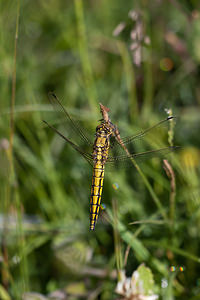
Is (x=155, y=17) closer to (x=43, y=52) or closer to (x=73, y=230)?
(x=43, y=52)

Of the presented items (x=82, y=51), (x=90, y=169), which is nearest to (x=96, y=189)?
(x=90, y=169)

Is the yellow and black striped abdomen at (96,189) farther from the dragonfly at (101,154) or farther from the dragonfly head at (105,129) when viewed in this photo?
the dragonfly head at (105,129)

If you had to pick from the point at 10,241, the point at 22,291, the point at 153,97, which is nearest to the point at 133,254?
the point at 22,291

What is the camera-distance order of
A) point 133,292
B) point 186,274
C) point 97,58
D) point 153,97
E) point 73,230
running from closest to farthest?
point 133,292, point 186,274, point 73,230, point 153,97, point 97,58

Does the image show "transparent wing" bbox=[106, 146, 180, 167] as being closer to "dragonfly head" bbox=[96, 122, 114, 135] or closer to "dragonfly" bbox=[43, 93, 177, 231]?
"dragonfly" bbox=[43, 93, 177, 231]

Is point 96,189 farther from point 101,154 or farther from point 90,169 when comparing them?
point 90,169

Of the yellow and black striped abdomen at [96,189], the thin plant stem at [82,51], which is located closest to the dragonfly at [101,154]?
the yellow and black striped abdomen at [96,189]

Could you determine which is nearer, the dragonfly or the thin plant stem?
the dragonfly

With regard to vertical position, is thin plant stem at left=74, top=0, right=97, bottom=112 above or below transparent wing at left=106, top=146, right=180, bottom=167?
above

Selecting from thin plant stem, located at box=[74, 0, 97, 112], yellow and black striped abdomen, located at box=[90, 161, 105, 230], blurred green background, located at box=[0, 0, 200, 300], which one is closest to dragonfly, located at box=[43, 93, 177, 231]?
yellow and black striped abdomen, located at box=[90, 161, 105, 230]
